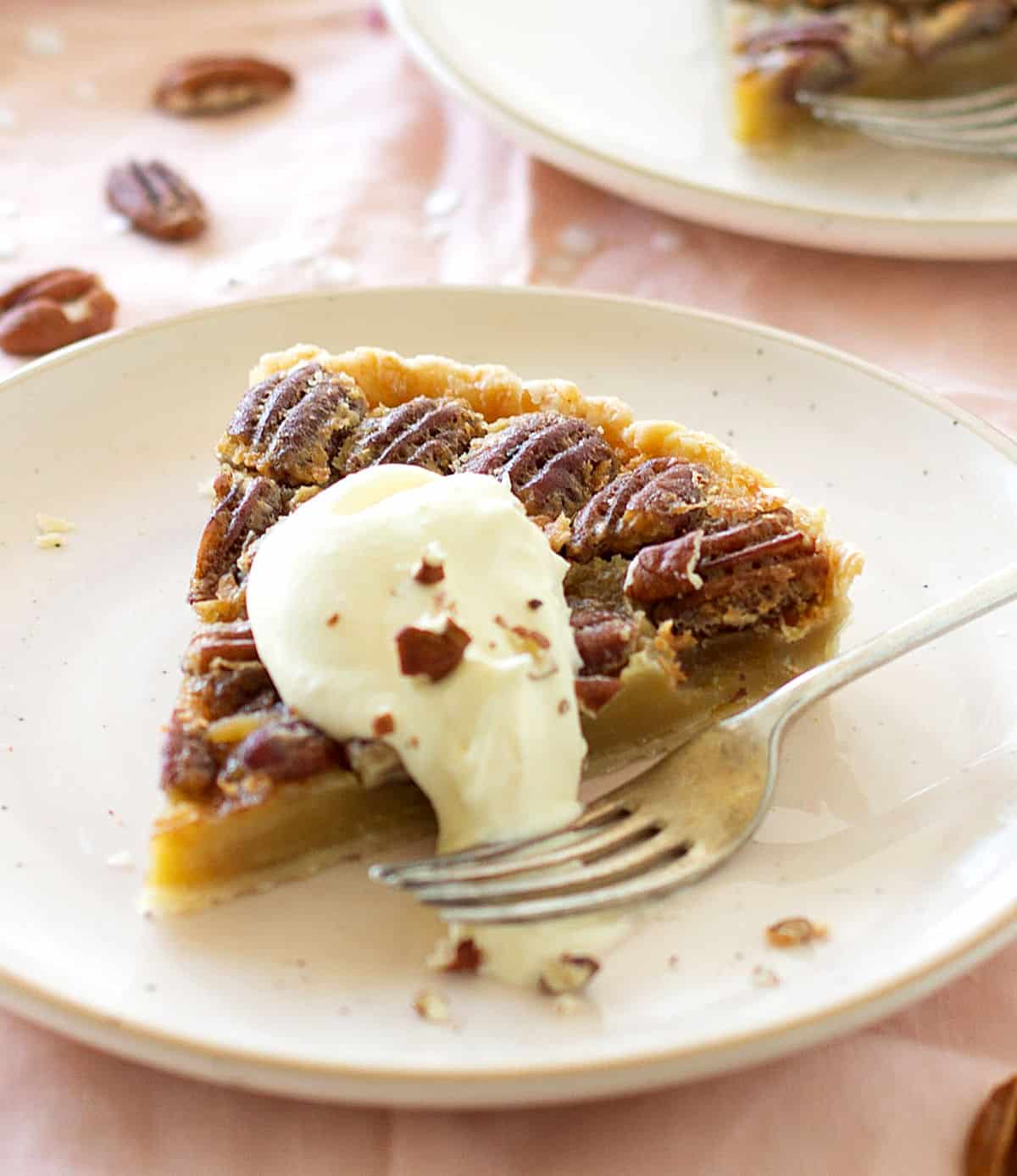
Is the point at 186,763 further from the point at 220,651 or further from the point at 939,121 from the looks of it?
the point at 939,121

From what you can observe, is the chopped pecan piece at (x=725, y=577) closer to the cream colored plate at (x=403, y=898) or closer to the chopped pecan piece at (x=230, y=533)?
the cream colored plate at (x=403, y=898)

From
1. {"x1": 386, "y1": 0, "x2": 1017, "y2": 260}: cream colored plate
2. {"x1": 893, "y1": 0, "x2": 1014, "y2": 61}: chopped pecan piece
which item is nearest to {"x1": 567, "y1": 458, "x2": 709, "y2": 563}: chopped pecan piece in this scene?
{"x1": 386, "y1": 0, "x2": 1017, "y2": 260}: cream colored plate

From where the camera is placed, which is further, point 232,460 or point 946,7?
point 946,7

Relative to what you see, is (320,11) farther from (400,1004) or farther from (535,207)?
(400,1004)

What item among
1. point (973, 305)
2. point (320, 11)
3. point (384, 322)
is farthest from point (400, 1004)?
point (320, 11)

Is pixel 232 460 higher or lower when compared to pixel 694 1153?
higher

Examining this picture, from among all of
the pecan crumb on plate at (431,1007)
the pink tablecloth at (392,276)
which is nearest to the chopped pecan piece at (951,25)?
the pink tablecloth at (392,276)
